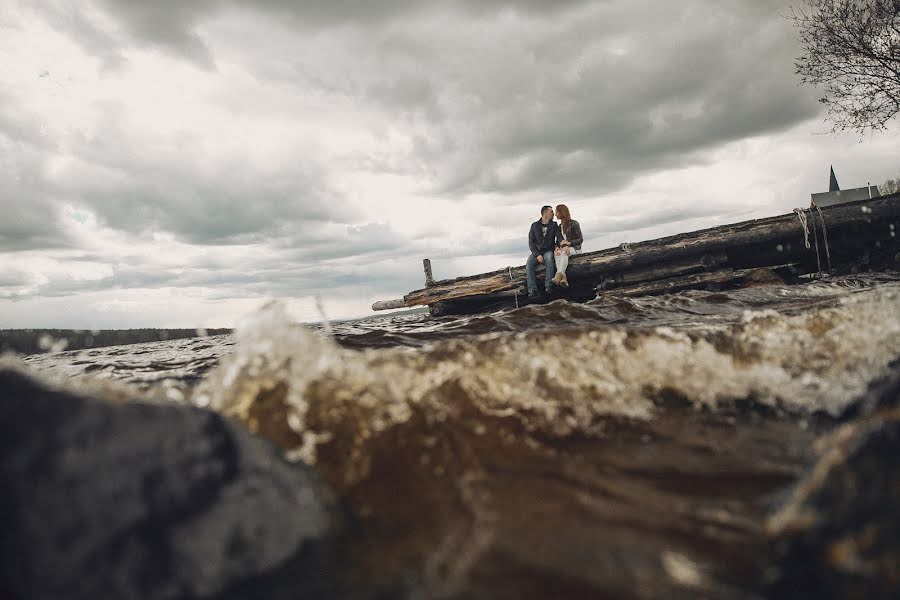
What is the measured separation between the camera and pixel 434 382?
260cm

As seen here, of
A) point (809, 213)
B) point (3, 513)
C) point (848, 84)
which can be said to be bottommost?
point (3, 513)

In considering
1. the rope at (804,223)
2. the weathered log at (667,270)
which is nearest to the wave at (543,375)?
the rope at (804,223)

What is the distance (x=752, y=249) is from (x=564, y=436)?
9.17 meters

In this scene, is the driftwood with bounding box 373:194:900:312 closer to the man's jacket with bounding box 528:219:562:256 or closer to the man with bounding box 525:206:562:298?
the man with bounding box 525:206:562:298

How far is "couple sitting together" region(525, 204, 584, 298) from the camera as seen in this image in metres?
9.88

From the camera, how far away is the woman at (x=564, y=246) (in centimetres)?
981

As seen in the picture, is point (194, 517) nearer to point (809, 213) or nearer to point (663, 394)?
point (663, 394)

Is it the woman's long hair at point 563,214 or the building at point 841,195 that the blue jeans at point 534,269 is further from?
the building at point 841,195

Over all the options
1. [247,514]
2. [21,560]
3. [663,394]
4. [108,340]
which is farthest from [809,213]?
[108,340]

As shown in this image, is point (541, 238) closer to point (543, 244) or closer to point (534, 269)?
point (543, 244)

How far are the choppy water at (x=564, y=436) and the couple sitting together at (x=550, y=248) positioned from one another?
646 cm

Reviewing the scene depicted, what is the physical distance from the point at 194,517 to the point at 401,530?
685mm

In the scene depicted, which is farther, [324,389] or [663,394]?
[663,394]

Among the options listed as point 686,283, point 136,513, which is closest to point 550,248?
point 686,283
